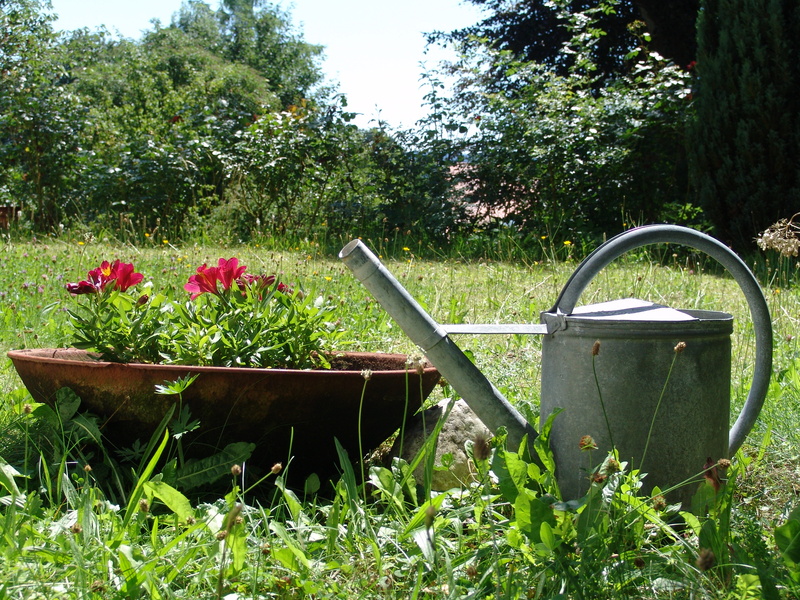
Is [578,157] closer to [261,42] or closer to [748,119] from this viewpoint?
[748,119]

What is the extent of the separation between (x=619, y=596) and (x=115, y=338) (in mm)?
1236

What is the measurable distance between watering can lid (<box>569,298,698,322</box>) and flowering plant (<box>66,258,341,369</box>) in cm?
67

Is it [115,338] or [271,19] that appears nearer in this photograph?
[115,338]

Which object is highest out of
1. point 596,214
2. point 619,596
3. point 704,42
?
point 704,42

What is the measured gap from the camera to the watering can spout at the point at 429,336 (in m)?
1.34

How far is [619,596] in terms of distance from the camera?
3.50 feet

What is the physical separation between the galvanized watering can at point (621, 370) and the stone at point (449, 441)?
0.93 feet

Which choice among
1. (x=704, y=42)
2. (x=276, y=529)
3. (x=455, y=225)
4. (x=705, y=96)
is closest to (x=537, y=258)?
(x=455, y=225)

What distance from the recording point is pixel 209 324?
1.76 m

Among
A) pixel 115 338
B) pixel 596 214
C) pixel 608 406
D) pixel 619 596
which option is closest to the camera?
pixel 619 596

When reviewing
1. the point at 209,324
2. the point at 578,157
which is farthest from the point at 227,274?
the point at 578,157

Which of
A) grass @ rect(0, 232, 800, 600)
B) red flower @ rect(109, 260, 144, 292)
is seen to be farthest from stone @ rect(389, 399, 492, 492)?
red flower @ rect(109, 260, 144, 292)

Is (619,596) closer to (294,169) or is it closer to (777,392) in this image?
(777,392)

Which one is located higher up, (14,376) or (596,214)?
(596,214)
